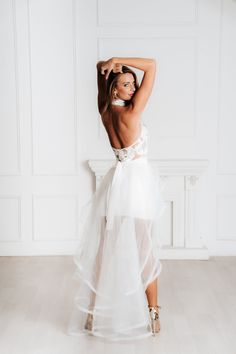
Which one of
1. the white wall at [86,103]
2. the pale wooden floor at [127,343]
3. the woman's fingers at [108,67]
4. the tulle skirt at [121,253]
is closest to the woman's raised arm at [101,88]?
the woman's fingers at [108,67]

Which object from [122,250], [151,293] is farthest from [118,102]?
[151,293]

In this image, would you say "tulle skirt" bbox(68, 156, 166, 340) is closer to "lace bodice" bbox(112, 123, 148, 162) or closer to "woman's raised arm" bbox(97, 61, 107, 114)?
"lace bodice" bbox(112, 123, 148, 162)

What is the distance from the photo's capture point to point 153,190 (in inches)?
120

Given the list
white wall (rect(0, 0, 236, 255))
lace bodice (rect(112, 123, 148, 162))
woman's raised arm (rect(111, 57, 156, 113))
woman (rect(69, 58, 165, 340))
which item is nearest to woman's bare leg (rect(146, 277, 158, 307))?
woman (rect(69, 58, 165, 340))

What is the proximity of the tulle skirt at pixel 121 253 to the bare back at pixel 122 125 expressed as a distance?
0.45 feet

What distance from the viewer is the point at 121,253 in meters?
2.91

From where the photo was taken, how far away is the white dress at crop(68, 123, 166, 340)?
9.53ft

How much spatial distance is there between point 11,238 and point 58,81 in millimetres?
1609

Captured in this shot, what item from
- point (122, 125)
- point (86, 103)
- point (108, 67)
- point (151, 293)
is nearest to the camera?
point (108, 67)

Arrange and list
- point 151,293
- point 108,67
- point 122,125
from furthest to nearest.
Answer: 1. point 151,293
2. point 122,125
3. point 108,67

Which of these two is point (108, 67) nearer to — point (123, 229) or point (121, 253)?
point (123, 229)

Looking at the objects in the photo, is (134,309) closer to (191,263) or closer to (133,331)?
(133,331)

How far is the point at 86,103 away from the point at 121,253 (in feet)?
7.20

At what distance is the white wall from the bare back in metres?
1.74
